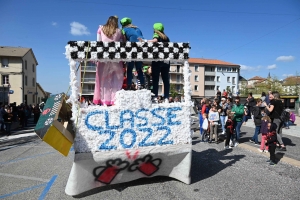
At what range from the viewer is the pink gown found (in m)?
4.91

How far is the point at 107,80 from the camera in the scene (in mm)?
4969

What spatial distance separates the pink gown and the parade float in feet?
1.65

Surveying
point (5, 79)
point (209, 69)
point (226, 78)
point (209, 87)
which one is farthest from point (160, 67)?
point (226, 78)

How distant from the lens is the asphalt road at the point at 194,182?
4.23 meters

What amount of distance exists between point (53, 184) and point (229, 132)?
6114 mm

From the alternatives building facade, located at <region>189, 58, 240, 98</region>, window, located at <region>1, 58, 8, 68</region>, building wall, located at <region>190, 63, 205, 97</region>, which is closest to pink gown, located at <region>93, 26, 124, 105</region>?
window, located at <region>1, 58, 8, 68</region>

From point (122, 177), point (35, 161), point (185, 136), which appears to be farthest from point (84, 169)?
point (35, 161)

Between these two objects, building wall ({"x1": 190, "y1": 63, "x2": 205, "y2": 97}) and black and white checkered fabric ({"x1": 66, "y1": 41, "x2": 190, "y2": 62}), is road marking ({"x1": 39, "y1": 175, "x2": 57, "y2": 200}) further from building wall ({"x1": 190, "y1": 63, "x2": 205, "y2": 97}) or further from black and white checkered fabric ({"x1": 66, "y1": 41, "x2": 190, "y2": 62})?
building wall ({"x1": 190, "y1": 63, "x2": 205, "y2": 97})

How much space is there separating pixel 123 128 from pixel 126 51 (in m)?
1.54

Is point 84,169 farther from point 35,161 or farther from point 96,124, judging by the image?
point 35,161

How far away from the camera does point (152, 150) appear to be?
175 inches

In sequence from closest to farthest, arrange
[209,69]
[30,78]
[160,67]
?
[160,67], [30,78], [209,69]

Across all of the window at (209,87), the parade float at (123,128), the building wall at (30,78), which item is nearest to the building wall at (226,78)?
the window at (209,87)

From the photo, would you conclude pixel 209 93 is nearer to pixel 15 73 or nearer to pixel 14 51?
pixel 15 73
